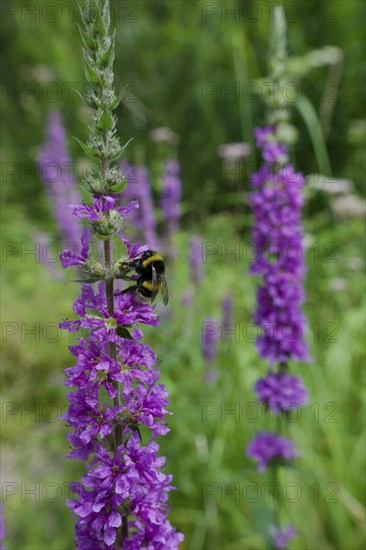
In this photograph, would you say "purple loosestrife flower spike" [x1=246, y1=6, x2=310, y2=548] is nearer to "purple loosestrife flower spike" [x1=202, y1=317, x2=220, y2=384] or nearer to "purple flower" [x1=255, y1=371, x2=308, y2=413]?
"purple flower" [x1=255, y1=371, x2=308, y2=413]

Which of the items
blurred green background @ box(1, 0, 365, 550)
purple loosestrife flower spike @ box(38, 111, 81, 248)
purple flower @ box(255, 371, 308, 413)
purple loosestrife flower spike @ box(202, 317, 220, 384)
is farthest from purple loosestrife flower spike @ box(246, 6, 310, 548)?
purple loosestrife flower spike @ box(38, 111, 81, 248)

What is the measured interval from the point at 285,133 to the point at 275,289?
36.3 inches

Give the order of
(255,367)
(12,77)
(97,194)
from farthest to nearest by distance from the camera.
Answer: (12,77), (255,367), (97,194)

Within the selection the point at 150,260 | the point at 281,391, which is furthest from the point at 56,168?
the point at 150,260

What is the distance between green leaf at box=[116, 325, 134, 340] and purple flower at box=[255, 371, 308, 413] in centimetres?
177

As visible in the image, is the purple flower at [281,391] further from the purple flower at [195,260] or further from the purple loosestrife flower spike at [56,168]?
the purple loosestrife flower spike at [56,168]

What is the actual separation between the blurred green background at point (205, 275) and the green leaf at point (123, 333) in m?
1.88

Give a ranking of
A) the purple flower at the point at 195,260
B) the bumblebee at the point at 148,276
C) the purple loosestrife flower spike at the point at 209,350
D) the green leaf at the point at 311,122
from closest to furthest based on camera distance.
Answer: the bumblebee at the point at 148,276, the green leaf at the point at 311,122, the purple loosestrife flower spike at the point at 209,350, the purple flower at the point at 195,260

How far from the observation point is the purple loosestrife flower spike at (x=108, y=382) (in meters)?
1.44

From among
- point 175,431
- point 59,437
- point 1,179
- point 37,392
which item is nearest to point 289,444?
point 175,431

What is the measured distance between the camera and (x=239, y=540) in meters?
3.71

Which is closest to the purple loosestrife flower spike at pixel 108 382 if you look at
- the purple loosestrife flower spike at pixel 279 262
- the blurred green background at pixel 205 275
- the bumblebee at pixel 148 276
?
the bumblebee at pixel 148 276

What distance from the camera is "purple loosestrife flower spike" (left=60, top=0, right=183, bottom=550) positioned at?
1438mm

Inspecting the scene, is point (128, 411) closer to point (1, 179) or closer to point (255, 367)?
point (255, 367)
